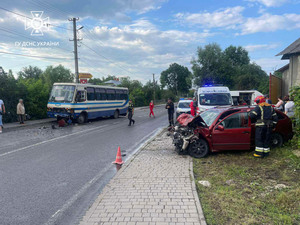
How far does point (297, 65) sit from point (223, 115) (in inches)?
489

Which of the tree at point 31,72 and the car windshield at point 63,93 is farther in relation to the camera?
the tree at point 31,72

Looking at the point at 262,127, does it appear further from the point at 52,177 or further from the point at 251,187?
the point at 52,177

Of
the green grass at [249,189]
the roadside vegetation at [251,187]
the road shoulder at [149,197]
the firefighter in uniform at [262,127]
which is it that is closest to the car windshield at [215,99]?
the roadside vegetation at [251,187]

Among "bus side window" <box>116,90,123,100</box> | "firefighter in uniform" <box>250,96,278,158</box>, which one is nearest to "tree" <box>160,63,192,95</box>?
"bus side window" <box>116,90,123,100</box>

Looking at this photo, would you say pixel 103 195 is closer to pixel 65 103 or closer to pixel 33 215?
pixel 33 215

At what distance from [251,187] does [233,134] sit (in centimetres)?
253

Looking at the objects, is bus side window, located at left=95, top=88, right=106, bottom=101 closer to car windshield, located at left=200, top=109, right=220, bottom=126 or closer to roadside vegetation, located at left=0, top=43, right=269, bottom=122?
roadside vegetation, located at left=0, top=43, right=269, bottom=122

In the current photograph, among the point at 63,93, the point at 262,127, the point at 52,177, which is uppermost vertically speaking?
the point at 63,93

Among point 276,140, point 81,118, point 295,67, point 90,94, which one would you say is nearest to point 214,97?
point 276,140

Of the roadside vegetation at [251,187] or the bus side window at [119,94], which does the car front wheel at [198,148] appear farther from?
the bus side window at [119,94]

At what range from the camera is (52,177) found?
5.63 metres

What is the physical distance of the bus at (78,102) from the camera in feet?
54.3

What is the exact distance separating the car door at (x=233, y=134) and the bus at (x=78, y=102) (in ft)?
38.6

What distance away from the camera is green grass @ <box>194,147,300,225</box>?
12.1 feet
